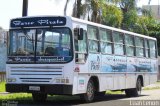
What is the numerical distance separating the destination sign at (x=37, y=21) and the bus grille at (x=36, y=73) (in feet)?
5.54

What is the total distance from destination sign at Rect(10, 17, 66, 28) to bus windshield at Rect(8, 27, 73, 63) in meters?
0.20

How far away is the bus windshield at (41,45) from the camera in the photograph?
18.2m

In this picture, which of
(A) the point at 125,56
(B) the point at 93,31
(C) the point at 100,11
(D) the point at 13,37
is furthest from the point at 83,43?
(C) the point at 100,11

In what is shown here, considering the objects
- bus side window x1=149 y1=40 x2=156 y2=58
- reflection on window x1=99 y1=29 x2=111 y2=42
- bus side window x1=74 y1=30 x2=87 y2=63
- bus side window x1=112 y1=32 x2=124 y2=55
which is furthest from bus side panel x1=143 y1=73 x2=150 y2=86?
bus side window x1=74 y1=30 x2=87 y2=63

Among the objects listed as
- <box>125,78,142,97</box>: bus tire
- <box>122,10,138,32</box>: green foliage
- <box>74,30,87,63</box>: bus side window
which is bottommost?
<box>125,78,142,97</box>: bus tire

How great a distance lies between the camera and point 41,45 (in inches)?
730

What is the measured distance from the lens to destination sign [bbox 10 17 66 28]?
18.4 meters

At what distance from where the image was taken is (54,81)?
18078 mm

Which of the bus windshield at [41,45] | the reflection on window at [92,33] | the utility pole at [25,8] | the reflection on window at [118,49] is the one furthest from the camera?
the utility pole at [25,8]

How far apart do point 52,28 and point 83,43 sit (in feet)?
4.98

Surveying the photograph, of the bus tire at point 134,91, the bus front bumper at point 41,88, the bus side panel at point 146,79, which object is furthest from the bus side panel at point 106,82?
the bus side panel at point 146,79

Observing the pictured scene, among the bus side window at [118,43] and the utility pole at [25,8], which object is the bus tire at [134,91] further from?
the utility pole at [25,8]

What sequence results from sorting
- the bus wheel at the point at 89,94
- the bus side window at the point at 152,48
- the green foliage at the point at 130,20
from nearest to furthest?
1. the bus wheel at the point at 89,94
2. the bus side window at the point at 152,48
3. the green foliage at the point at 130,20

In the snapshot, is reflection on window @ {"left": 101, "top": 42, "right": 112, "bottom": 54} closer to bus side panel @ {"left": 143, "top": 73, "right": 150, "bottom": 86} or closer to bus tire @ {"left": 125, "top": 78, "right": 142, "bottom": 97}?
bus tire @ {"left": 125, "top": 78, "right": 142, "bottom": 97}
